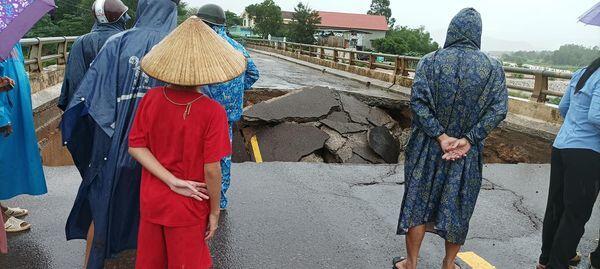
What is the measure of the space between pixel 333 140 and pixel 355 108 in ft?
5.62

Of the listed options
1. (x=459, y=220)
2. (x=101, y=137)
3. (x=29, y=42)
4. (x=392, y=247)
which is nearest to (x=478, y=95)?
(x=459, y=220)

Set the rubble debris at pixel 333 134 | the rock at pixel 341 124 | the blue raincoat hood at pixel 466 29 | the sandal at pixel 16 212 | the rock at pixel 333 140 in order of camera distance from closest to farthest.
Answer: the blue raincoat hood at pixel 466 29 < the sandal at pixel 16 212 < the rubble debris at pixel 333 134 < the rock at pixel 333 140 < the rock at pixel 341 124

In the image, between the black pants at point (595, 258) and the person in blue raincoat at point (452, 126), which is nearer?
the person in blue raincoat at point (452, 126)

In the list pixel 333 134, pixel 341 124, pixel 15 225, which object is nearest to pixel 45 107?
pixel 15 225

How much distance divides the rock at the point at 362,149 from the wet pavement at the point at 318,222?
2.32 m

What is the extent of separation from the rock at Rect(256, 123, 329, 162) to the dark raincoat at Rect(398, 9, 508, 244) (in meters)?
4.81

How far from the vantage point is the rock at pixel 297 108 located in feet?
29.6

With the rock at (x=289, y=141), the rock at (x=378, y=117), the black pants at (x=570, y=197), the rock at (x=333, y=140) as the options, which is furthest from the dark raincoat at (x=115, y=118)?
the rock at (x=378, y=117)

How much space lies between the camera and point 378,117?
10.1 m

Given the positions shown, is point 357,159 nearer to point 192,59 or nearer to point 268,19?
point 192,59

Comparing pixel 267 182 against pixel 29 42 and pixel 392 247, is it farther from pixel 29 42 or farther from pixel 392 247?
pixel 29 42

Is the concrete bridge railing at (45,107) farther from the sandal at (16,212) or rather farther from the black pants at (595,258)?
the black pants at (595,258)

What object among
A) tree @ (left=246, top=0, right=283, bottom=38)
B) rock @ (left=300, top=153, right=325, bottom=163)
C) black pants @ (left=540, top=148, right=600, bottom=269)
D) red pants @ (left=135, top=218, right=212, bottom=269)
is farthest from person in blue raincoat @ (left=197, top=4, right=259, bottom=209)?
tree @ (left=246, top=0, right=283, bottom=38)

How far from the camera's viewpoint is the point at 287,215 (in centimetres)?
446
